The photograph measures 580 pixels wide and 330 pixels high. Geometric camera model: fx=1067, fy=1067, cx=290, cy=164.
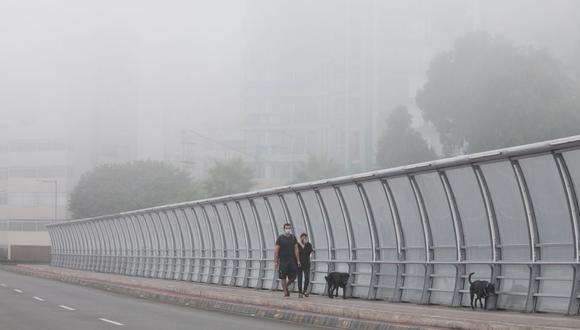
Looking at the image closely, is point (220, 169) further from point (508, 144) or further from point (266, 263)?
point (266, 263)

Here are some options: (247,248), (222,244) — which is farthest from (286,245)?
(222,244)

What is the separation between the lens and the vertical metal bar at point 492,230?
1888 cm

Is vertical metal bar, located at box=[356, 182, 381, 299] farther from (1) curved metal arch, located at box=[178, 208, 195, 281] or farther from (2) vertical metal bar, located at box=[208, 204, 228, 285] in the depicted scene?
(1) curved metal arch, located at box=[178, 208, 195, 281]

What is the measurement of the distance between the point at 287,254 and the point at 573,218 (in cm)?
952

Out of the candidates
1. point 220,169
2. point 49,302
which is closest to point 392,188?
point 49,302

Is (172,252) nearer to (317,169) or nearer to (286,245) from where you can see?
(286,245)

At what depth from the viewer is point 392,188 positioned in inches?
877

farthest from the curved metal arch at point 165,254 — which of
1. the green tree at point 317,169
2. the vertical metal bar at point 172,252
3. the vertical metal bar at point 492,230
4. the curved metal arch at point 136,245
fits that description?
the green tree at point 317,169

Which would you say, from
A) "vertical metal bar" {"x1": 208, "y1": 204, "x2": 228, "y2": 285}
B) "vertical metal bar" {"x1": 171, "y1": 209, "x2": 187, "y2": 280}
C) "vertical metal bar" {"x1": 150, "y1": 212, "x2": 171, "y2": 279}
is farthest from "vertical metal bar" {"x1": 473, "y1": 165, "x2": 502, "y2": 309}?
"vertical metal bar" {"x1": 150, "y1": 212, "x2": 171, "y2": 279}

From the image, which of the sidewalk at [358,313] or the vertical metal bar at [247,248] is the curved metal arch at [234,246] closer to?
the vertical metal bar at [247,248]

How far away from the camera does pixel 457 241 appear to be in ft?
67.2

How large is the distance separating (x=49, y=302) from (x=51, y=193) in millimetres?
134113

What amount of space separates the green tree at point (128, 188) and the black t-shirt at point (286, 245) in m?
106

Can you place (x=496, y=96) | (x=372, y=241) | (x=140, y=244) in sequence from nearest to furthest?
(x=372, y=241), (x=140, y=244), (x=496, y=96)
